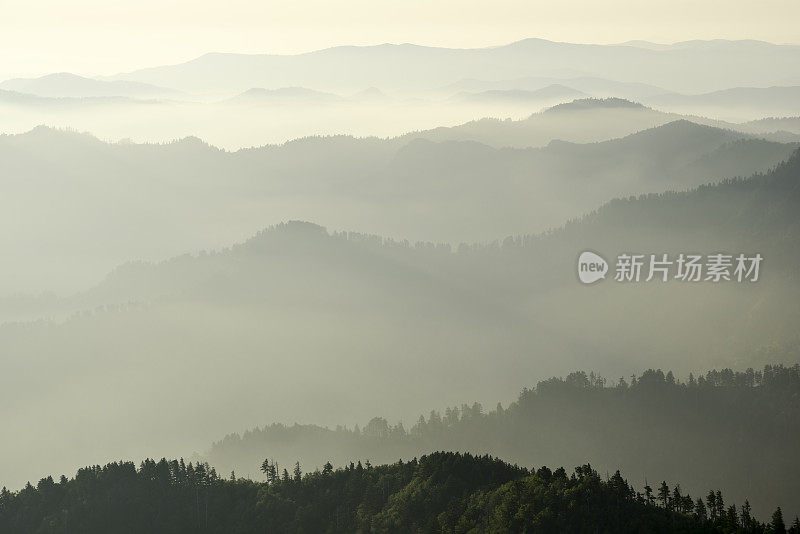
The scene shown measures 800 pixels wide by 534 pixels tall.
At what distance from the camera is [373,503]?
156m

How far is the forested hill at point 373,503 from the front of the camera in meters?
135

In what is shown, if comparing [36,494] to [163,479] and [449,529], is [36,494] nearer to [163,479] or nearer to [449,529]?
[163,479]

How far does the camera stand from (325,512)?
522 ft

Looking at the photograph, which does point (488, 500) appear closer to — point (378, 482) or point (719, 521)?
point (378, 482)

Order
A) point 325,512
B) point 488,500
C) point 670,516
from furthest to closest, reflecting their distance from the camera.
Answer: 1. point 325,512
2. point 488,500
3. point 670,516

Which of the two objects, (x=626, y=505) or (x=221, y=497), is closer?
(x=626, y=505)

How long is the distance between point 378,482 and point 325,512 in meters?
10.7

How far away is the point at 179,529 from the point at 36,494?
30716mm

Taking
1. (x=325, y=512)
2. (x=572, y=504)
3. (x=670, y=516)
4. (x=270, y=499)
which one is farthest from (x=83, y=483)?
(x=670, y=516)

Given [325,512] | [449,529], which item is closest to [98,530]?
[325,512]

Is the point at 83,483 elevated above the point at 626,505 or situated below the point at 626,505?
above

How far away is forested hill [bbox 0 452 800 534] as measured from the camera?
13500 centimetres

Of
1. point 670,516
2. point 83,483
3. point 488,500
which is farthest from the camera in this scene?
point 83,483

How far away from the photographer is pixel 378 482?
16088cm
